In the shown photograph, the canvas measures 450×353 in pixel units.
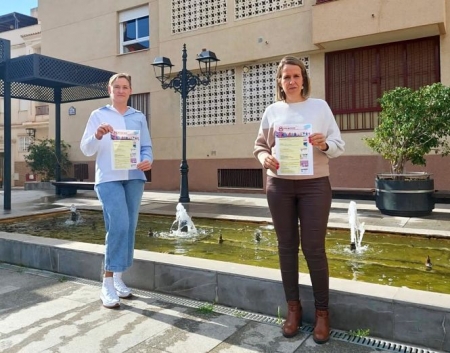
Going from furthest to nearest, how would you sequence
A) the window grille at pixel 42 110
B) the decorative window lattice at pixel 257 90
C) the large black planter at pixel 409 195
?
the window grille at pixel 42 110, the decorative window lattice at pixel 257 90, the large black planter at pixel 409 195

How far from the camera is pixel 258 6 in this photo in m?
12.1

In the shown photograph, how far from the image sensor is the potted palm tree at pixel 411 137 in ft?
21.4

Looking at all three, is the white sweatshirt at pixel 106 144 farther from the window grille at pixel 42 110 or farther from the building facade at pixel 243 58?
the window grille at pixel 42 110

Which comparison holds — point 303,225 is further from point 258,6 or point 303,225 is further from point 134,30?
point 134,30

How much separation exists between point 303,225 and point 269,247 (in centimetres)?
219

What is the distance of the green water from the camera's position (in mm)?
3562

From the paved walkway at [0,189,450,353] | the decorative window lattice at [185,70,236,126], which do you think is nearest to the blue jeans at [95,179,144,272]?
the paved walkway at [0,189,450,353]

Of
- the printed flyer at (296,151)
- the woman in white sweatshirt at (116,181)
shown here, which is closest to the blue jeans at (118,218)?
the woman in white sweatshirt at (116,181)

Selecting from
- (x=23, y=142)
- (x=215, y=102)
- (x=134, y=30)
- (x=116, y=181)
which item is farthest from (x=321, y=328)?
(x=23, y=142)

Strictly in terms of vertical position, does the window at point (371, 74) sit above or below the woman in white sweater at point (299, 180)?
above

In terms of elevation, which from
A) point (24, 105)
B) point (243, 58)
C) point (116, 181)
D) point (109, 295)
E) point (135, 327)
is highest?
point (24, 105)

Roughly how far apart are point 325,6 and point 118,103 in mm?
8864

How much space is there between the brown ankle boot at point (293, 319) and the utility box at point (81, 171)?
1482 centimetres

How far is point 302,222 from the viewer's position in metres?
2.53
